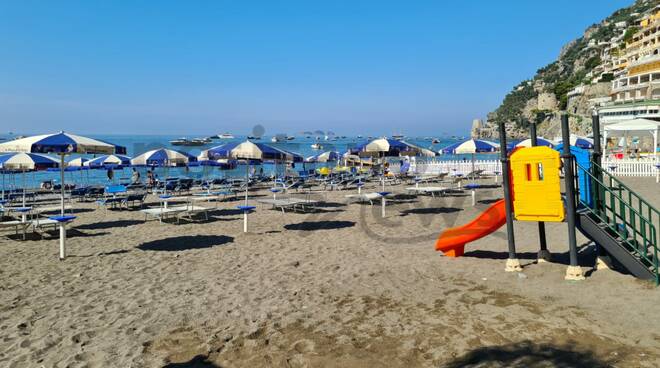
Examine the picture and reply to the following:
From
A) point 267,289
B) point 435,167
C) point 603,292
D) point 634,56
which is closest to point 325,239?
point 267,289

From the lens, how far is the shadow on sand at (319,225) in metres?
11.4

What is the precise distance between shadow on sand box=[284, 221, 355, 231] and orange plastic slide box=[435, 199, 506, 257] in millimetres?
3848

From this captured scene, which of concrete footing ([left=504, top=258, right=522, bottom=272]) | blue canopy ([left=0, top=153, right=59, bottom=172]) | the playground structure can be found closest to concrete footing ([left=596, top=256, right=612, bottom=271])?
the playground structure

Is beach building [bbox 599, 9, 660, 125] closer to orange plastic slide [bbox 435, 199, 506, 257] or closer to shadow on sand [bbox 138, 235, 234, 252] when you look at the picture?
orange plastic slide [bbox 435, 199, 506, 257]

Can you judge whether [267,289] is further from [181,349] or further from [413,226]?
[413,226]

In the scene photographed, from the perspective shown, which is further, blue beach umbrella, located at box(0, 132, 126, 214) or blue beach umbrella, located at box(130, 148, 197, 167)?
blue beach umbrella, located at box(130, 148, 197, 167)

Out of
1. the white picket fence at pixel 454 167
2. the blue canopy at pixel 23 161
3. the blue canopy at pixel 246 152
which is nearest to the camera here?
the blue canopy at pixel 246 152

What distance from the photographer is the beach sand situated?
4.08m

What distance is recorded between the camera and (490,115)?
191 meters

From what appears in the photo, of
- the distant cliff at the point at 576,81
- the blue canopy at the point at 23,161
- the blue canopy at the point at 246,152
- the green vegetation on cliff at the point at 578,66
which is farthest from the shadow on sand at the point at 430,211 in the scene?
the green vegetation on cliff at the point at 578,66

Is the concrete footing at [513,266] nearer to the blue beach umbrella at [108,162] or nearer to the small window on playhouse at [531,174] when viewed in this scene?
the small window on playhouse at [531,174]

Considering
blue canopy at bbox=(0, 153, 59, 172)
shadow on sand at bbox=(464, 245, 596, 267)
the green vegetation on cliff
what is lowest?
shadow on sand at bbox=(464, 245, 596, 267)

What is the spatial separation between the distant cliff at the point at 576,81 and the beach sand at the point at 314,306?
72.0m

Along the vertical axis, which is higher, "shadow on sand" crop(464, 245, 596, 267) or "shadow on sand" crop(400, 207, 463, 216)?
"shadow on sand" crop(400, 207, 463, 216)
